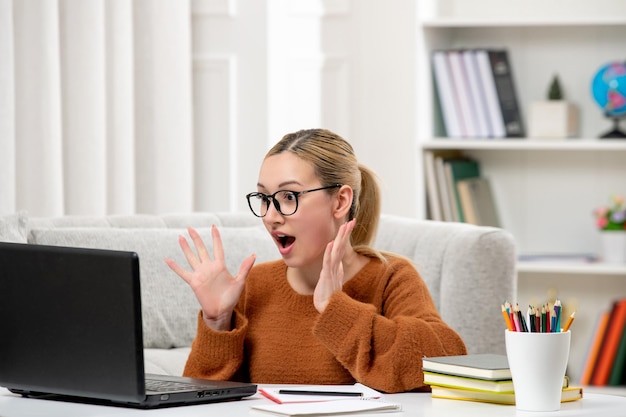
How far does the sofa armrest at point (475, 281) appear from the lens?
2.28 metres

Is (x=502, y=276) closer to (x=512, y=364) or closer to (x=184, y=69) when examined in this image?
(x=512, y=364)

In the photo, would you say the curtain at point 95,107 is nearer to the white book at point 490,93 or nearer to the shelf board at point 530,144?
the shelf board at point 530,144

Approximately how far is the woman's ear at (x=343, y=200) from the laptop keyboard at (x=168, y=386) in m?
0.42

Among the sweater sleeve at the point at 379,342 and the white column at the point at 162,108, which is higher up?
the white column at the point at 162,108

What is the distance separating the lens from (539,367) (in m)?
1.33

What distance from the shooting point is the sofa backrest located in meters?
2.28

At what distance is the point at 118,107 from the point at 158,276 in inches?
37.7

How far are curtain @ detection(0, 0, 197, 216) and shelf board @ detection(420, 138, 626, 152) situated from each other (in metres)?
0.85

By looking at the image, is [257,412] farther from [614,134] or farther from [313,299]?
[614,134]

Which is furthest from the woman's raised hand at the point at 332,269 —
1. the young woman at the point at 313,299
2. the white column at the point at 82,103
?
the white column at the point at 82,103

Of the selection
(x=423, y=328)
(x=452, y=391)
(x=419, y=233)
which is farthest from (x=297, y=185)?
(x=419, y=233)

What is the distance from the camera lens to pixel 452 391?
1.43m

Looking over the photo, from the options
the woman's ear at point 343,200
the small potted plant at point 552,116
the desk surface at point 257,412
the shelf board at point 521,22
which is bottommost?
the desk surface at point 257,412

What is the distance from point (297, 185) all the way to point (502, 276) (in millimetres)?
753
